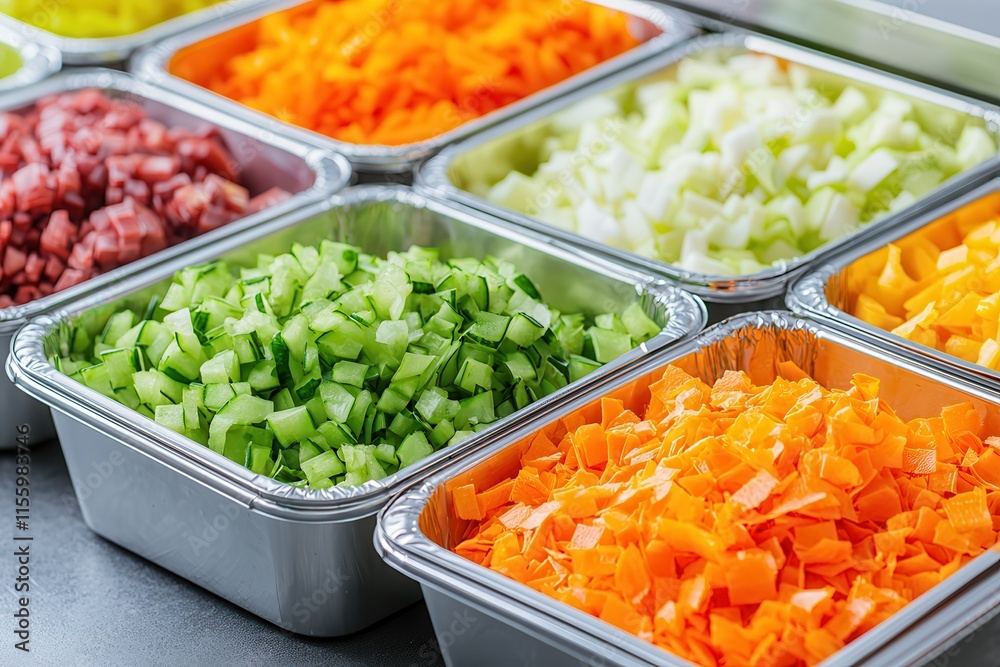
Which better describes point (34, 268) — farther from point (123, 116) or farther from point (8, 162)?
point (123, 116)

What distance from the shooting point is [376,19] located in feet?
8.67

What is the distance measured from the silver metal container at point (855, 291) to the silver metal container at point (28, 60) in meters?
1.61

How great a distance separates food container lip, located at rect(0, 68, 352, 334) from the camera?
1846mm

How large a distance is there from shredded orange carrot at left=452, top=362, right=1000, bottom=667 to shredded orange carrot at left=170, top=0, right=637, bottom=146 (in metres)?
1.18

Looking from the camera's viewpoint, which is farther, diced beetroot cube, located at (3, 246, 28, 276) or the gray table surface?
diced beetroot cube, located at (3, 246, 28, 276)

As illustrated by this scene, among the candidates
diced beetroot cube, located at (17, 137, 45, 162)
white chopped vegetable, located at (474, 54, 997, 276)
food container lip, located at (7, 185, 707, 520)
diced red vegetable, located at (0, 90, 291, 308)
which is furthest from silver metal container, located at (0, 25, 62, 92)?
white chopped vegetable, located at (474, 54, 997, 276)

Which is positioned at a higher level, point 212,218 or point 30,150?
point 30,150

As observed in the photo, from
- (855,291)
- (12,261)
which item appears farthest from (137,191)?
(855,291)

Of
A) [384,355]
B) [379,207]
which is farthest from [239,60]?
[384,355]

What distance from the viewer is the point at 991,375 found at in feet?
5.25

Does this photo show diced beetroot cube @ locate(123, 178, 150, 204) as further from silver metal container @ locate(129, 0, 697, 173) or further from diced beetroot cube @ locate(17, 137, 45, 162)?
silver metal container @ locate(129, 0, 697, 173)

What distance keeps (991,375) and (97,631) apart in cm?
116

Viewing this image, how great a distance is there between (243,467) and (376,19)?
4.69ft

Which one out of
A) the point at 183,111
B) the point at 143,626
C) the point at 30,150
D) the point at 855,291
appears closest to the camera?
the point at 143,626
